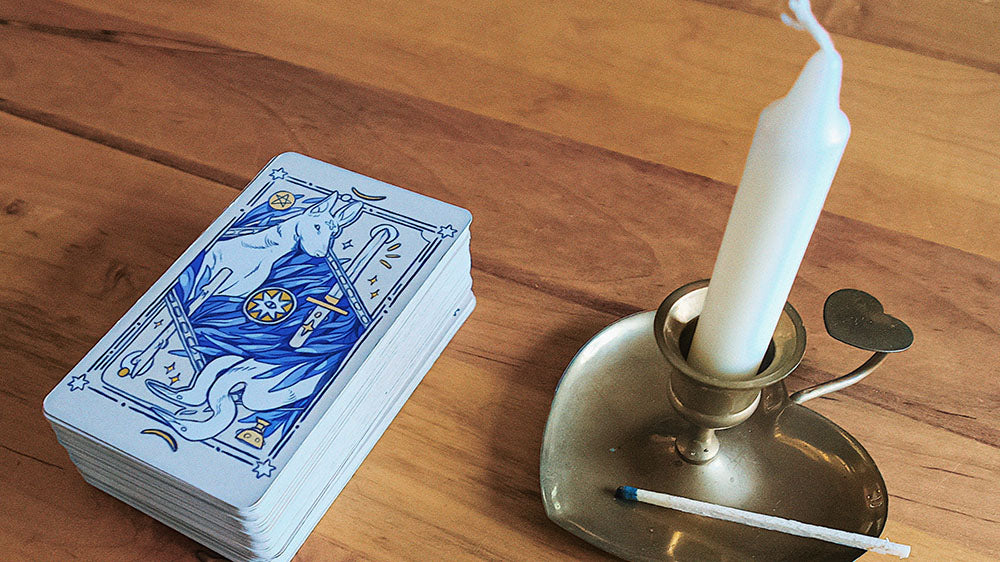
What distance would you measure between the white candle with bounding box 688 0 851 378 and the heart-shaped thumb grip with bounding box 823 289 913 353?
78mm

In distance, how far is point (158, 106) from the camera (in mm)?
808

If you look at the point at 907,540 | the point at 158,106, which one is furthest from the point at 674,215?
the point at 158,106

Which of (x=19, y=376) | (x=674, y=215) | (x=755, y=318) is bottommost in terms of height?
(x=19, y=376)

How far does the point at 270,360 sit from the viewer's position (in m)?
0.53

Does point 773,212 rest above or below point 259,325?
above

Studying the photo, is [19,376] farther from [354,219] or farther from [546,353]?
[546,353]

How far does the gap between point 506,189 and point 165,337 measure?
0.30m

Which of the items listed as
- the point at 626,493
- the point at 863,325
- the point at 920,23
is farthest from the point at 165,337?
the point at 920,23

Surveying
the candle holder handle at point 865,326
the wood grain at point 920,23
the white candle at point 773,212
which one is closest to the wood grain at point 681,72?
the wood grain at point 920,23

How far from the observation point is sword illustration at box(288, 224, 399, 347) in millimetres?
550

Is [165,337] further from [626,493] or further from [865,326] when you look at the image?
[865,326]

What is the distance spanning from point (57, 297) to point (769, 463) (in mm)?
527

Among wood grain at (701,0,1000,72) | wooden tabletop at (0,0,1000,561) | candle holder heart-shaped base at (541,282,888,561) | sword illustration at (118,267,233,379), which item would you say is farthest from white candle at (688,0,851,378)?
wood grain at (701,0,1000,72)

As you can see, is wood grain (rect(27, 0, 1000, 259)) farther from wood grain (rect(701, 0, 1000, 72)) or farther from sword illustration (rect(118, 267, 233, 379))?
sword illustration (rect(118, 267, 233, 379))
